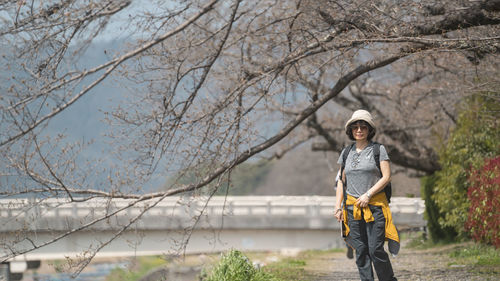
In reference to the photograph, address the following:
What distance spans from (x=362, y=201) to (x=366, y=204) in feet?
0.17

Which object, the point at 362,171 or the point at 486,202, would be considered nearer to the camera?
the point at 362,171

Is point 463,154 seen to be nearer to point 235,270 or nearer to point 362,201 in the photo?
point 235,270

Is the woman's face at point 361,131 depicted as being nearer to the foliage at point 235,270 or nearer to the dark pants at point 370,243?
the dark pants at point 370,243

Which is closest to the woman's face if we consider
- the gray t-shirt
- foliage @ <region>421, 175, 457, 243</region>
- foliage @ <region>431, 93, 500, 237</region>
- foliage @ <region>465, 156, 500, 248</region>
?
the gray t-shirt

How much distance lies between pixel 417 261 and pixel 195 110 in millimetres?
6600

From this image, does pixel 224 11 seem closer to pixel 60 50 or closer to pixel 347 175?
pixel 60 50

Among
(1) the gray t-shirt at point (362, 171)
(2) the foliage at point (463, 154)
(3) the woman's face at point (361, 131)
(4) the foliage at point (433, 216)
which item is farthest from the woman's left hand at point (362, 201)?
(4) the foliage at point (433, 216)

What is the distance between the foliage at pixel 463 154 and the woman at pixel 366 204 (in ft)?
28.6

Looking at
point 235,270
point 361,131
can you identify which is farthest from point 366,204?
point 235,270

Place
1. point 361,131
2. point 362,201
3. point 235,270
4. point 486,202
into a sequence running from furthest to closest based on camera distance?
point 486,202 → point 235,270 → point 361,131 → point 362,201

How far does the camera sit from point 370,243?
22.3 ft

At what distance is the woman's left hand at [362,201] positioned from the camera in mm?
6608

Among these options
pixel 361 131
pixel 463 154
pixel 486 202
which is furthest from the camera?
pixel 463 154

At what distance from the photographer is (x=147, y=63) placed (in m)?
9.27
